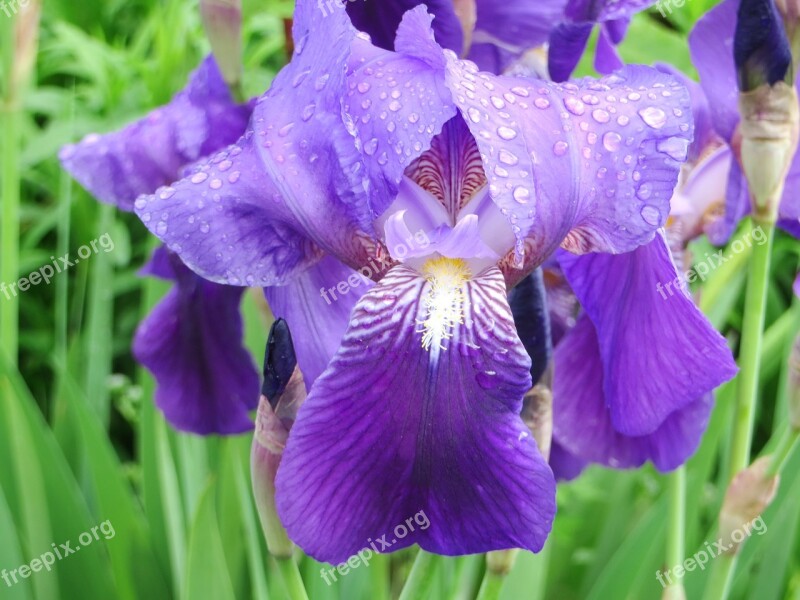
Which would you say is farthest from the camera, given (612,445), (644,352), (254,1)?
(254,1)

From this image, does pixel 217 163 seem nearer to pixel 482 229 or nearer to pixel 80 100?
pixel 482 229

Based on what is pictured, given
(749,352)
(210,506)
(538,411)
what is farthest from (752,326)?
(210,506)

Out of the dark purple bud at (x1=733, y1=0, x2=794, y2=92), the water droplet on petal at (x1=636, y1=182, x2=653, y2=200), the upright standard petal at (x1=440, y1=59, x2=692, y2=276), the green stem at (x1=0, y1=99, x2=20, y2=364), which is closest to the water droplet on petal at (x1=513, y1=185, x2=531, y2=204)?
the upright standard petal at (x1=440, y1=59, x2=692, y2=276)

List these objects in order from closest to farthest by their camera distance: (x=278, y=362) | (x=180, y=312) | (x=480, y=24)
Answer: (x=278, y=362) < (x=480, y=24) < (x=180, y=312)

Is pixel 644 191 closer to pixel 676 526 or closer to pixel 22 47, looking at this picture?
pixel 676 526

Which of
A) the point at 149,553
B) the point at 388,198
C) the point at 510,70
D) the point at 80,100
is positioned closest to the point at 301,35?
the point at 388,198

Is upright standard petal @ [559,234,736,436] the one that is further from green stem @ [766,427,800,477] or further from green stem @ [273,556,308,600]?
green stem @ [273,556,308,600]

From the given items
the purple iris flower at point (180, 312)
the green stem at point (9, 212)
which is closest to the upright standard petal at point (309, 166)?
the purple iris flower at point (180, 312)
